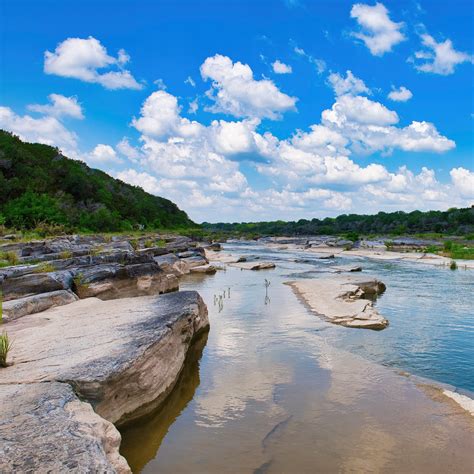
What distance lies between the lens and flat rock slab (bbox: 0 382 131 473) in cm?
495

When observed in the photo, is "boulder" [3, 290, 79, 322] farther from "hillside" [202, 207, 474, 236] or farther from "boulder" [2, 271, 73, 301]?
"hillside" [202, 207, 474, 236]

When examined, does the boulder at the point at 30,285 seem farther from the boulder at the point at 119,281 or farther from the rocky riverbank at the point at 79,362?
the boulder at the point at 119,281

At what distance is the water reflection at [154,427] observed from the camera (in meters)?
7.89

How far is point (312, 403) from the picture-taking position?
1009cm

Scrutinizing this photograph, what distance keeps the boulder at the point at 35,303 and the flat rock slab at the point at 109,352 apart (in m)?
0.52

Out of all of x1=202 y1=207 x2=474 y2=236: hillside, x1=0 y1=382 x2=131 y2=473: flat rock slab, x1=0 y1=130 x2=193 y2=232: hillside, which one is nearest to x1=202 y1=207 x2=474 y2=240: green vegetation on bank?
x1=202 y1=207 x2=474 y2=236: hillside

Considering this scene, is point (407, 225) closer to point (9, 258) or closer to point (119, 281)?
point (119, 281)

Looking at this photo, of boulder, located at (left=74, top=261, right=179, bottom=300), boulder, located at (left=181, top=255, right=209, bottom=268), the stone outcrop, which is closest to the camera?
the stone outcrop

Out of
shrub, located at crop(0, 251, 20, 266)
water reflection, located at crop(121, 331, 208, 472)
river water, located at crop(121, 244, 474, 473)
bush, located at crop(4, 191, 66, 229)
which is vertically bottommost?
water reflection, located at crop(121, 331, 208, 472)

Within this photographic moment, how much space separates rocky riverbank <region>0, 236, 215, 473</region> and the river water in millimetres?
1006

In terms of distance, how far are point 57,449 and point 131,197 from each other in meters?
124

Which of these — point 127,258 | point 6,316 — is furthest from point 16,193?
point 6,316

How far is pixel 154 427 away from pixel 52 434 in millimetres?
3720

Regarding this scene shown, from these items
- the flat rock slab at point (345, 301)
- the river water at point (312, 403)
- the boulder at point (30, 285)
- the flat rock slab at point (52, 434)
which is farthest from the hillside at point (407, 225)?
the flat rock slab at point (52, 434)
